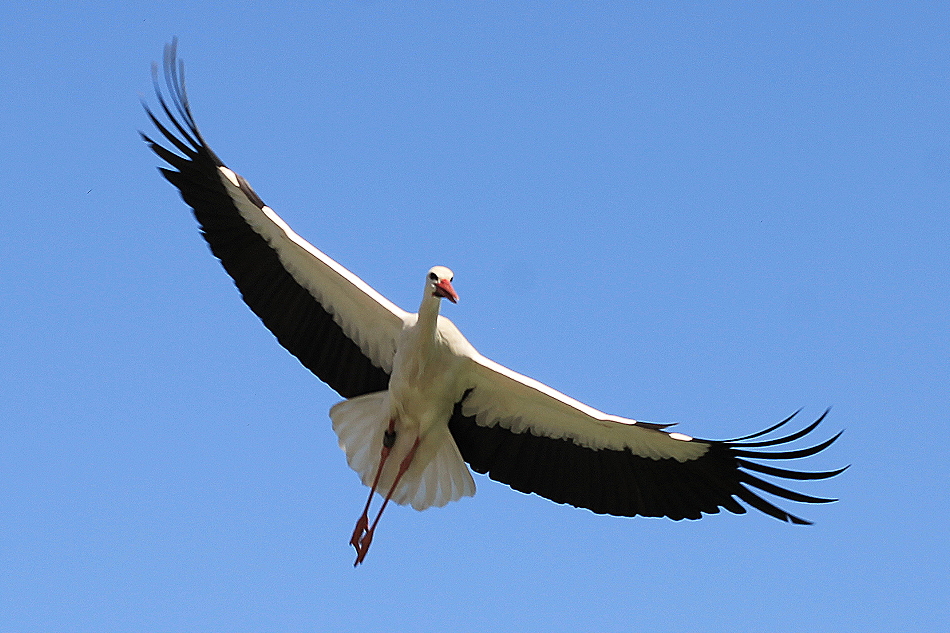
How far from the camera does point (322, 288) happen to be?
9.59m

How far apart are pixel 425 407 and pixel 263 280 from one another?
1629 mm

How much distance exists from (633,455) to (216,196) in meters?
3.64

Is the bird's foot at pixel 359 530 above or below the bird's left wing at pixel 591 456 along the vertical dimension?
below

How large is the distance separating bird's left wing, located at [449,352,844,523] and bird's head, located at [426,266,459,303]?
669mm

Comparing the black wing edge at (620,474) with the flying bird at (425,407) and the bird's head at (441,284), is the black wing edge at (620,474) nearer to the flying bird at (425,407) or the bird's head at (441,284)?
the flying bird at (425,407)

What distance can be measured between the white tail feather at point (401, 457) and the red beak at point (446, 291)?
1.14 meters

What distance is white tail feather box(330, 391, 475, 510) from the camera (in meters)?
9.52

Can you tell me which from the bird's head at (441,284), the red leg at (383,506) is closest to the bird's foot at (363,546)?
the red leg at (383,506)

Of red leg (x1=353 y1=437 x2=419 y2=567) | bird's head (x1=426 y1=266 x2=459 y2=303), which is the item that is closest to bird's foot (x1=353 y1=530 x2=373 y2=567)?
red leg (x1=353 y1=437 x2=419 y2=567)

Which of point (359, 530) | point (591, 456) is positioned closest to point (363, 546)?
point (359, 530)

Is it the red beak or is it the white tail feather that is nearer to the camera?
the red beak

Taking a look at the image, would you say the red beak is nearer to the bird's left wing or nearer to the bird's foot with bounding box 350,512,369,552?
the bird's left wing

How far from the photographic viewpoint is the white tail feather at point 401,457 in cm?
952

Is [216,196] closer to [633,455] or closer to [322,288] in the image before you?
[322,288]
